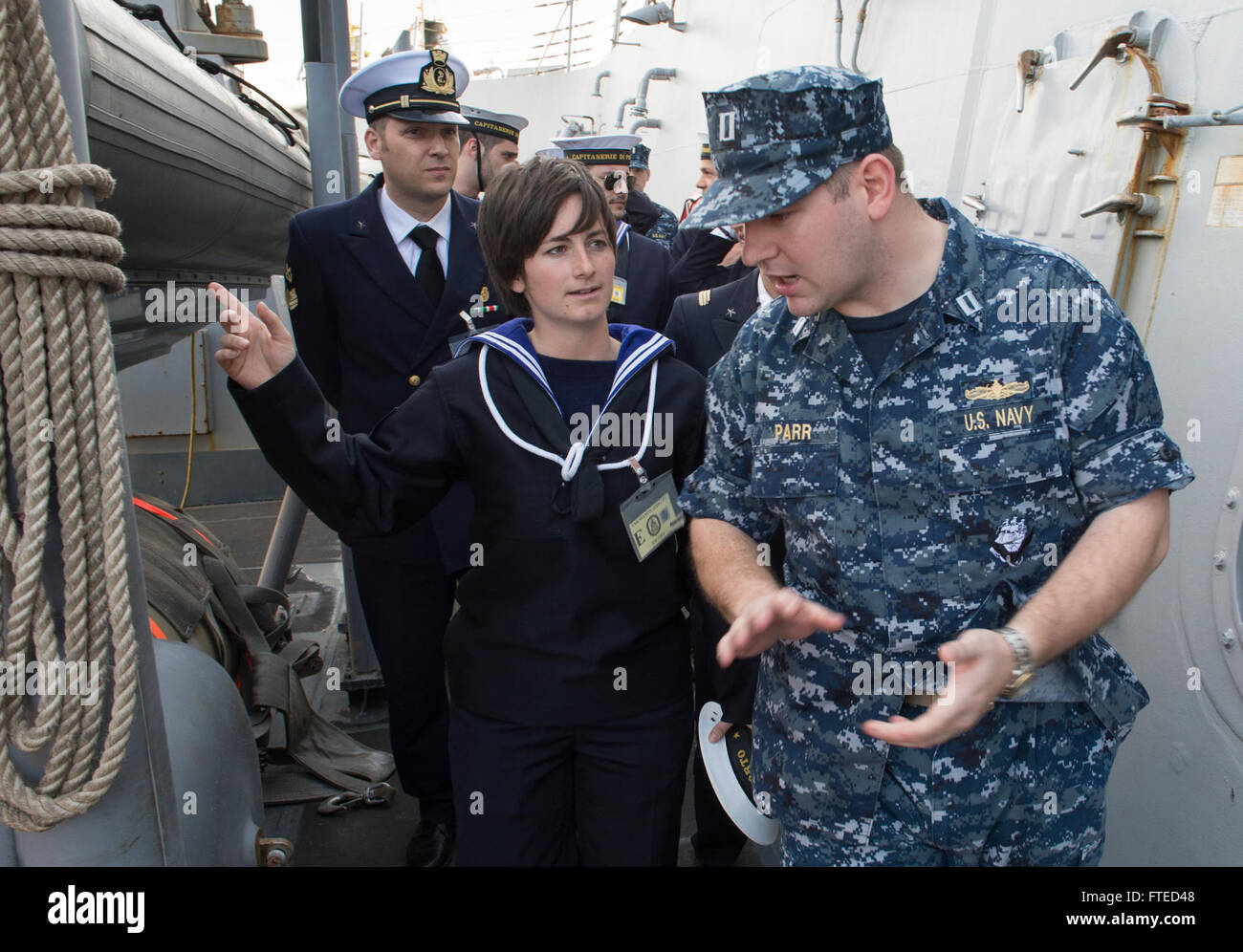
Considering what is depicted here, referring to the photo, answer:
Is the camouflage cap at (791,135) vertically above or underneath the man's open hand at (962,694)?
above

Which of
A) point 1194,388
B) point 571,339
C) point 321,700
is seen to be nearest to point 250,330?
point 571,339

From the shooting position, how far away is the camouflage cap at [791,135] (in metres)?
1.24

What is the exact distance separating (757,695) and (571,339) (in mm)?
688

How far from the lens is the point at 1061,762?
4.37 feet

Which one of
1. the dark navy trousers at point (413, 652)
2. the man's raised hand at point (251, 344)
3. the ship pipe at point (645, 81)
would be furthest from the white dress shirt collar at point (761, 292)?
the ship pipe at point (645, 81)

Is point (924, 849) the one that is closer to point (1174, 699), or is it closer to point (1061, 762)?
point (1061, 762)

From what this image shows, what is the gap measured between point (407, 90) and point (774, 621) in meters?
1.96

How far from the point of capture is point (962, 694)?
40.5 inches

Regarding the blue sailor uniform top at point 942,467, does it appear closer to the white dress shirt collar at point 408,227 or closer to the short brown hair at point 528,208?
the short brown hair at point 528,208

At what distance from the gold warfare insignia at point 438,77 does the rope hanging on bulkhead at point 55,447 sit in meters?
1.72

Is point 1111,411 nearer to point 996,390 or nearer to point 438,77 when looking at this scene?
point 996,390

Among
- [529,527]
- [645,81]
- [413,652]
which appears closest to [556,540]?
[529,527]

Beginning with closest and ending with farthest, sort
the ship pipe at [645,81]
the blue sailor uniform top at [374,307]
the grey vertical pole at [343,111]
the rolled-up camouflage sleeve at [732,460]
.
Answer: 1. the rolled-up camouflage sleeve at [732,460]
2. the blue sailor uniform top at [374,307]
3. the grey vertical pole at [343,111]
4. the ship pipe at [645,81]

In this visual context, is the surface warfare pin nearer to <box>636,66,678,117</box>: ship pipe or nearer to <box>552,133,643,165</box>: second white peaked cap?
<box>552,133,643,165</box>: second white peaked cap
